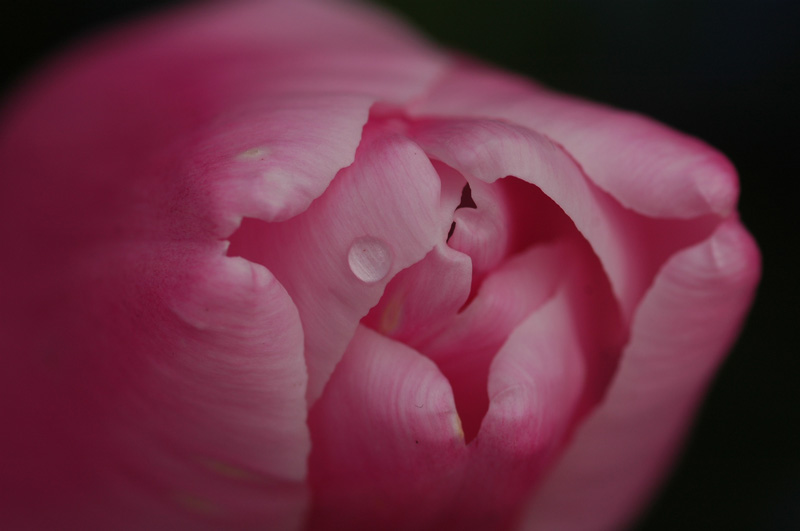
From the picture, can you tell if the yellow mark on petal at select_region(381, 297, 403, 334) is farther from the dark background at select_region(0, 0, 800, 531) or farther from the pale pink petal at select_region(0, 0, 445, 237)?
the dark background at select_region(0, 0, 800, 531)

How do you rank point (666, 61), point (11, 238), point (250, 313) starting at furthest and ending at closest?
point (666, 61), point (11, 238), point (250, 313)

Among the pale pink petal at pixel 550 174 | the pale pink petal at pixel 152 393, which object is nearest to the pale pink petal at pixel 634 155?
the pale pink petal at pixel 550 174

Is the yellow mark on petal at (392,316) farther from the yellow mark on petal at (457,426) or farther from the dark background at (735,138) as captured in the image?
the dark background at (735,138)

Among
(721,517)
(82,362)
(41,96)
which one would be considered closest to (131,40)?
(41,96)

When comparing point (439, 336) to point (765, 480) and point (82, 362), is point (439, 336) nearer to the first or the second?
point (82, 362)

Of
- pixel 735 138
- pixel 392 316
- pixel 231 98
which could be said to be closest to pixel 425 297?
pixel 392 316

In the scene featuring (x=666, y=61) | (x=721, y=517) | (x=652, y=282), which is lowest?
(x=721, y=517)
